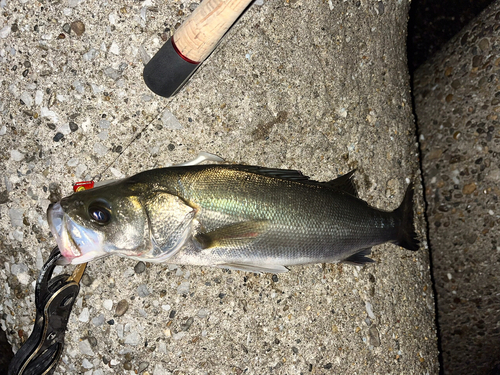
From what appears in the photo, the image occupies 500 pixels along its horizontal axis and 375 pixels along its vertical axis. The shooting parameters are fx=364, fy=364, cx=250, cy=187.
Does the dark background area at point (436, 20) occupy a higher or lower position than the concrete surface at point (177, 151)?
higher

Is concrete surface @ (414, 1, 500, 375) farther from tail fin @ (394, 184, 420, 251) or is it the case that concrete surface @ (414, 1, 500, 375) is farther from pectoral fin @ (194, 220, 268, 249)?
pectoral fin @ (194, 220, 268, 249)

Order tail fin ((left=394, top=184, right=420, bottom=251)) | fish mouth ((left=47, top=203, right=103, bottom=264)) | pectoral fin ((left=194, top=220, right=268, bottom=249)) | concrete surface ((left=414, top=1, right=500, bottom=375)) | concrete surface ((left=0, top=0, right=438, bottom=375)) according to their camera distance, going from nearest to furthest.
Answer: fish mouth ((left=47, top=203, right=103, bottom=264)) → pectoral fin ((left=194, top=220, right=268, bottom=249)) → concrete surface ((left=0, top=0, right=438, bottom=375)) → tail fin ((left=394, top=184, right=420, bottom=251)) → concrete surface ((left=414, top=1, right=500, bottom=375))

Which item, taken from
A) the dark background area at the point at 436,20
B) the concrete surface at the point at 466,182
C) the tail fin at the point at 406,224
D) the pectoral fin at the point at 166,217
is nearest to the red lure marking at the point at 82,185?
the pectoral fin at the point at 166,217

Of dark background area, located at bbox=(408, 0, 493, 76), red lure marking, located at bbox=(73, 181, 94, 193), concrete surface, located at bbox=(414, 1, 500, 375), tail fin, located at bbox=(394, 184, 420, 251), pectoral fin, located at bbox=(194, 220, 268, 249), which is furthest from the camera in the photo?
dark background area, located at bbox=(408, 0, 493, 76)

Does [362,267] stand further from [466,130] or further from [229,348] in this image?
[466,130]

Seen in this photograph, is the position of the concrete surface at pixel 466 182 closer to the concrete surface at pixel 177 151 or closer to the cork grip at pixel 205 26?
the concrete surface at pixel 177 151

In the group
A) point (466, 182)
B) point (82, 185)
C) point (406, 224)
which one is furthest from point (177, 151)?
point (466, 182)

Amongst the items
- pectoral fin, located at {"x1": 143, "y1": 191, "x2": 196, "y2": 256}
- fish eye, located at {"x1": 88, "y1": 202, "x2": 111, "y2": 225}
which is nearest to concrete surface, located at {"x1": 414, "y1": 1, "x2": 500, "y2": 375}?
pectoral fin, located at {"x1": 143, "y1": 191, "x2": 196, "y2": 256}
